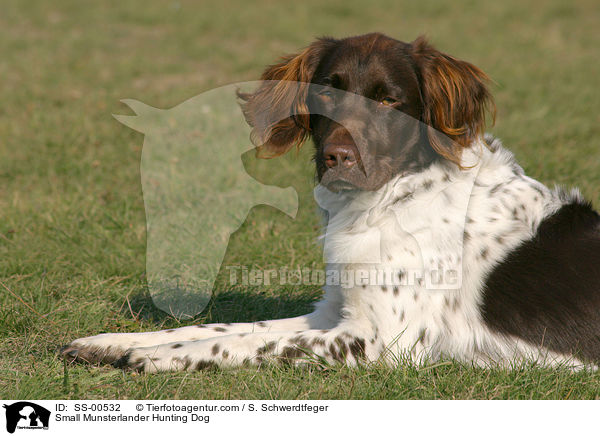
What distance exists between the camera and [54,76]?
334 inches

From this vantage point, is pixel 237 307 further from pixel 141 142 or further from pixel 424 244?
pixel 141 142

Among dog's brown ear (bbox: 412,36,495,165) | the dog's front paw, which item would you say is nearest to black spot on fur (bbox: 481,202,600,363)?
dog's brown ear (bbox: 412,36,495,165)

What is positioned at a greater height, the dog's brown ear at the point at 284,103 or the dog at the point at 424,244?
the dog's brown ear at the point at 284,103

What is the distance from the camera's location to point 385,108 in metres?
3.27

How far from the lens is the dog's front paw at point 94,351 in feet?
10.9

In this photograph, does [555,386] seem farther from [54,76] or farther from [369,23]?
[369,23]

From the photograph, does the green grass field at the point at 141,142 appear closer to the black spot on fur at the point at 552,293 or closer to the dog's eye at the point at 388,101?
the black spot on fur at the point at 552,293

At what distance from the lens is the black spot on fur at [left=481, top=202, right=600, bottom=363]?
10.3ft

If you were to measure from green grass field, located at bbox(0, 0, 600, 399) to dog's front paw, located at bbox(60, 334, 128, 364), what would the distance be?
0.05 meters

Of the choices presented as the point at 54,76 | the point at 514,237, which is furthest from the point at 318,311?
the point at 54,76

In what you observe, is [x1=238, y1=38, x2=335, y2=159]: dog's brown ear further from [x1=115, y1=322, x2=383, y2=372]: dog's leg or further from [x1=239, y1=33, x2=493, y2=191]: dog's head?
[x1=115, y1=322, x2=383, y2=372]: dog's leg

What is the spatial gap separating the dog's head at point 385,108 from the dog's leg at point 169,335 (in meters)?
0.71
